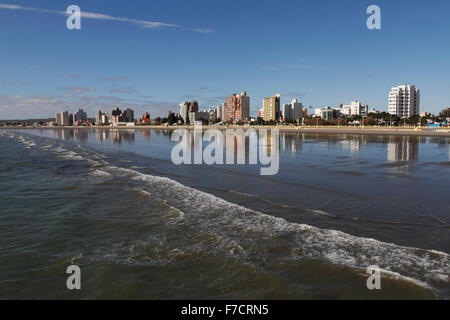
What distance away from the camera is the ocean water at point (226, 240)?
537 cm

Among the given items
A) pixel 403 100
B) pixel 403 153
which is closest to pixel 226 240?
pixel 403 153

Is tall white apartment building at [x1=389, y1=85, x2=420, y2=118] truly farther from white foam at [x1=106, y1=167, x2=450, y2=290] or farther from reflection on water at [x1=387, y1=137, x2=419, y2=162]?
white foam at [x1=106, y1=167, x2=450, y2=290]

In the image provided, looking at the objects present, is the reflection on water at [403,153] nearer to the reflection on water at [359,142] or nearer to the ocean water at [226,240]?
the reflection on water at [359,142]

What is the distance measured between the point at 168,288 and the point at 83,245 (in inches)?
120

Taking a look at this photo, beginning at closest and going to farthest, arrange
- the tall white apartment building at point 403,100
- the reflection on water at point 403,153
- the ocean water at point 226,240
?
the ocean water at point 226,240 < the reflection on water at point 403,153 < the tall white apartment building at point 403,100

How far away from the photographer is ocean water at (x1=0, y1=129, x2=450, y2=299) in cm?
537

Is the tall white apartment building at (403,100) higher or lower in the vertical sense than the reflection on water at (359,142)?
higher

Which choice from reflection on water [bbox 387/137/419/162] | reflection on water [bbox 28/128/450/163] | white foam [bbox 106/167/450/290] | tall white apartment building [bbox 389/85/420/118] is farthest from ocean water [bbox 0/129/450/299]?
tall white apartment building [bbox 389/85/420/118]

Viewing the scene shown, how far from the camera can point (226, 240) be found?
295 inches

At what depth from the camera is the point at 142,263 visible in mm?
6234

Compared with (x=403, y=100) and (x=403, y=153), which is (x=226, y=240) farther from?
(x=403, y=100)

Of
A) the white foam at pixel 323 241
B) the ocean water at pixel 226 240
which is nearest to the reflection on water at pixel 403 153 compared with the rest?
the ocean water at pixel 226 240
